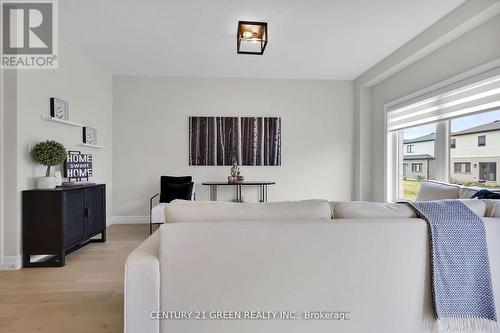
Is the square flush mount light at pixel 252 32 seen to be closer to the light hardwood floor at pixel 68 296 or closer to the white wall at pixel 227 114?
the white wall at pixel 227 114

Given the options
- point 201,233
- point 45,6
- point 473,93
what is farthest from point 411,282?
point 45,6

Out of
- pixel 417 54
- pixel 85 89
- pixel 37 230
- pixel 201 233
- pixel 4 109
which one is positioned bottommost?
pixel 37 230

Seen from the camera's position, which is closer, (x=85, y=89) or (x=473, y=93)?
(x=473, y=93)

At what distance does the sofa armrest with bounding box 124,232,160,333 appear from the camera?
52.2 inches

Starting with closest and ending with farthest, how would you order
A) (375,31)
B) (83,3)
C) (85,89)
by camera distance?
(83,3) < (375,31) < (85,89)

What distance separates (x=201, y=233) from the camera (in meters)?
1.37

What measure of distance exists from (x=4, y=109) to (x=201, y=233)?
9.24 ft

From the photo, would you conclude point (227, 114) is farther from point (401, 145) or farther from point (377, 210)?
point (377, 210)

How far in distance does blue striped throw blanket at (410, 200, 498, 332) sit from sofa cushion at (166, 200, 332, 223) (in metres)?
0.59

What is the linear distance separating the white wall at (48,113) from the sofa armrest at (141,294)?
2.31 meters

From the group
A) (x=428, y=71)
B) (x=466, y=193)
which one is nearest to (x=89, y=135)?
(x=466, y=193)

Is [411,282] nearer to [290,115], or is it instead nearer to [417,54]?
[417,54]
